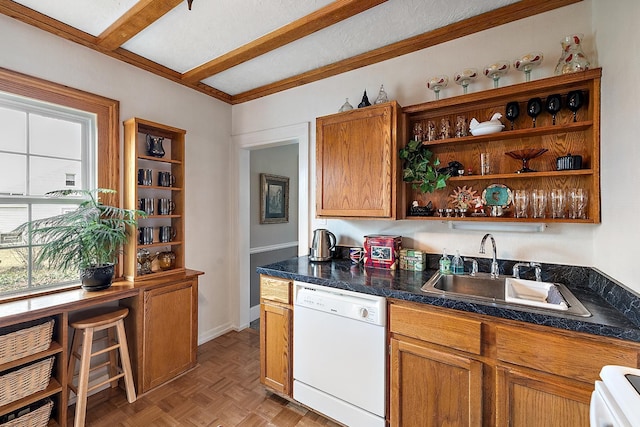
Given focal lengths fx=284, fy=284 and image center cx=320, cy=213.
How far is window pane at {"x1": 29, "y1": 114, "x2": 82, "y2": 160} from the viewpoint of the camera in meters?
1.94

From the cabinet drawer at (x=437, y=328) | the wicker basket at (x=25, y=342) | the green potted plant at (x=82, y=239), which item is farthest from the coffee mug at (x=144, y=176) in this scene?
the cabinet drawer at (x=437, y=328)

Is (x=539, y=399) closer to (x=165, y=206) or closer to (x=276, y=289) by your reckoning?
(x=276, y=289)

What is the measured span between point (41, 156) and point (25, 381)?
55.6 inches

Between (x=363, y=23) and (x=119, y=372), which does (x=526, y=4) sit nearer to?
(x=363, y=23)

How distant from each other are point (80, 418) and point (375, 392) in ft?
5.87

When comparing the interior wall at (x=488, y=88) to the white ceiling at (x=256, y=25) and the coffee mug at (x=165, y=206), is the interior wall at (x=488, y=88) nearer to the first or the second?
the white ceiling at (x=256, y=25)

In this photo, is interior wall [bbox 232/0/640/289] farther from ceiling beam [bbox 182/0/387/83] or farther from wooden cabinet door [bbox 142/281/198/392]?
wooden cabinet door [bbox 142/281/198/392]

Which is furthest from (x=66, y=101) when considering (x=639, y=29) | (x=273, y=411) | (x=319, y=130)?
(x=639, y=29)

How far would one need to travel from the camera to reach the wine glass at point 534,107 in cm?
168

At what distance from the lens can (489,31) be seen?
190 cm

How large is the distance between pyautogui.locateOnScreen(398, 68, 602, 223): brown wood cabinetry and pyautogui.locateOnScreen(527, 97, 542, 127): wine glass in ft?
0.13

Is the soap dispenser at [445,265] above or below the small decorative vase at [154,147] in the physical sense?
below

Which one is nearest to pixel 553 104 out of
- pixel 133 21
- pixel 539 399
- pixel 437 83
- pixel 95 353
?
pixel 437 83

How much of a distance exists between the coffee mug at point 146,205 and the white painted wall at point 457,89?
4.48 feet
